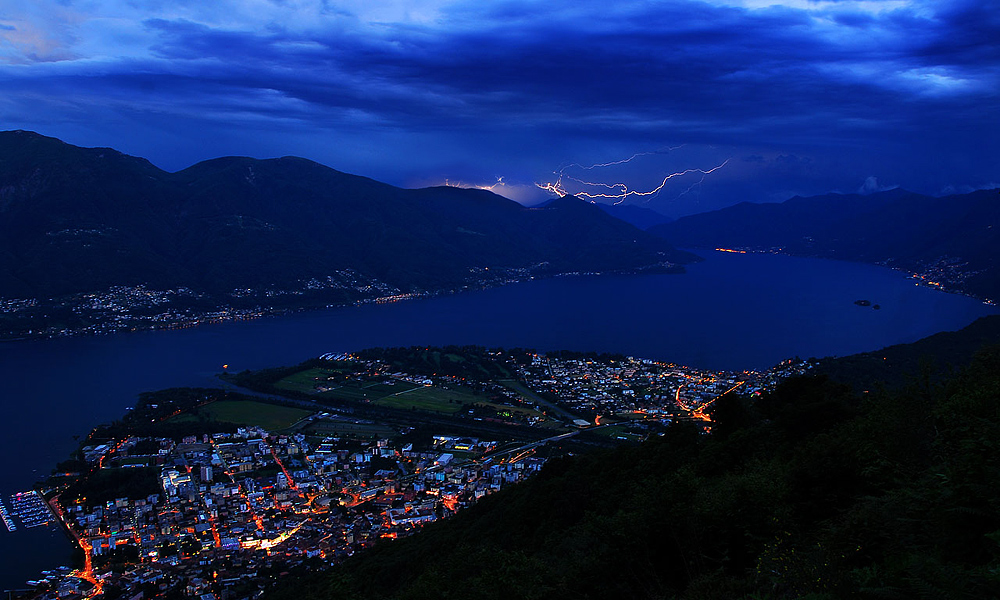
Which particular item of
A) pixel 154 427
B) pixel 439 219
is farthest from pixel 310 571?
pixel 439 219

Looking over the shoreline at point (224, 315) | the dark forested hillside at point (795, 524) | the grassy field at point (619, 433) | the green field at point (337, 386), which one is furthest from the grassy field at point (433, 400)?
the shoreline at point (224, 315)

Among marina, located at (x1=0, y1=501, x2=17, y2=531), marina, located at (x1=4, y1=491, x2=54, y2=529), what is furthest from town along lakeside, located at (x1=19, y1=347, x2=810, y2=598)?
marina, located at (x1=0, y1=501, x2=17, y2=531)

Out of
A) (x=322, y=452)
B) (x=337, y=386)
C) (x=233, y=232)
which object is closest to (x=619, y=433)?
(x=322, y=452)

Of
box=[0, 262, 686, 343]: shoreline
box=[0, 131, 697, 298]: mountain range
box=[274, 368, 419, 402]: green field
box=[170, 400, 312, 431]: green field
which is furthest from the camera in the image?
box=[0, 131, 697, 298]: mountain range

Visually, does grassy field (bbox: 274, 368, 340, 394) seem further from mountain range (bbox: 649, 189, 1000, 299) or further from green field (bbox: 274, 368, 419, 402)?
mountain range (bbox: 649, 189, 1000, 299)

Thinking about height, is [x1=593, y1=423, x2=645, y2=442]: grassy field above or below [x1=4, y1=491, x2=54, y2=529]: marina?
above

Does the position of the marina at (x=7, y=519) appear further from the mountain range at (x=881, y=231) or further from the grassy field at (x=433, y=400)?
the mountain range at (x=881, y=231)

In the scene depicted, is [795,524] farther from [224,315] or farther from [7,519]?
[224,315]
